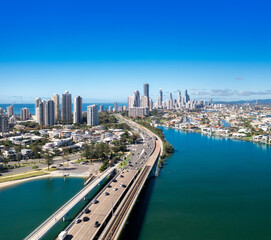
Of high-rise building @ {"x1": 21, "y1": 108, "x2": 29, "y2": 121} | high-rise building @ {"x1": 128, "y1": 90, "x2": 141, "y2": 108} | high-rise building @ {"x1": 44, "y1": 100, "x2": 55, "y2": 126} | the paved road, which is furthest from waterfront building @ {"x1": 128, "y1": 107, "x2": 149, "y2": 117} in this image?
the paved road

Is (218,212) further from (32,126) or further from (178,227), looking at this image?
(32,126)

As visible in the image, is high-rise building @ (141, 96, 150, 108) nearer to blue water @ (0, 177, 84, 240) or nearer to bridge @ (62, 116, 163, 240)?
blue water @ (0, 177, 84, 240)

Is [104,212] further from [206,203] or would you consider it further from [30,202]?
[206,203]

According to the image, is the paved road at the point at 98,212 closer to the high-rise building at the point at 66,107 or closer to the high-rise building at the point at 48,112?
the high-rise building at the point at 48,112

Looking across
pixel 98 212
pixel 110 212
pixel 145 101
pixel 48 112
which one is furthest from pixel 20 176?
pixel 145 101

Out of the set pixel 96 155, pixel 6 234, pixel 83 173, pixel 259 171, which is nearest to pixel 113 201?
pixel 6 234

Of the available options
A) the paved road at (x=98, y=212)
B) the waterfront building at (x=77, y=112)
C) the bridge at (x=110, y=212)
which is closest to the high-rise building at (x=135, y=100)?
the waterfront building at (x=77, y=112)

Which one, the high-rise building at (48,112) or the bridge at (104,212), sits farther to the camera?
the high-rise building at (48,112)

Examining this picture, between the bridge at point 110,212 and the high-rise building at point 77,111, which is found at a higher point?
the high-rise building at point 77,111
